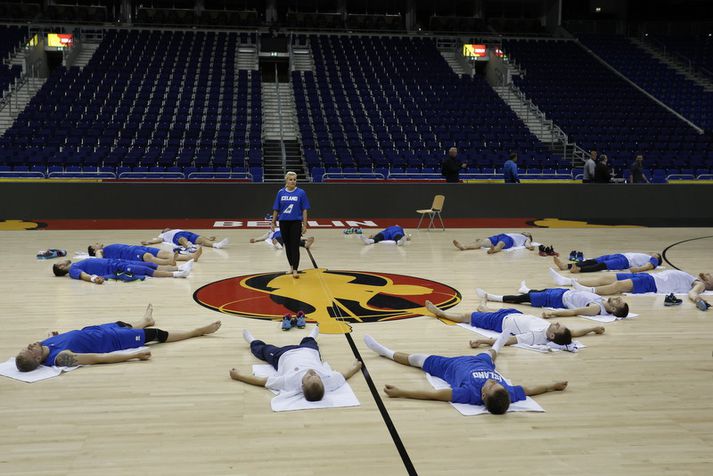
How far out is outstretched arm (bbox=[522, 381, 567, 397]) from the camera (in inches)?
202

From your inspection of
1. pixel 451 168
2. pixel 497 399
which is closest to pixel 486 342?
pixel 497 399

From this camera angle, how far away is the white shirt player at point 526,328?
21.2 feet

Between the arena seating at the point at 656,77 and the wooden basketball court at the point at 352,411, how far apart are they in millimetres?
22990

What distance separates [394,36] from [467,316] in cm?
2791

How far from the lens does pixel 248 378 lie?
17.6 ft

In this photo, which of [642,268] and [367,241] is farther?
[367,241]

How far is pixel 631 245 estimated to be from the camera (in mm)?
13477

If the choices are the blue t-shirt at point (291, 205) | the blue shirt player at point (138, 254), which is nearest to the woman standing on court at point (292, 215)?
the blue t-shirt at point (291, 205)

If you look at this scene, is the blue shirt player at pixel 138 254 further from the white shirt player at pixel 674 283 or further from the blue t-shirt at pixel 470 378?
the white shirt player at pixel 674 283

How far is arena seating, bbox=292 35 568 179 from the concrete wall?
119 inches

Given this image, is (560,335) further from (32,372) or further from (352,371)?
(32,372)

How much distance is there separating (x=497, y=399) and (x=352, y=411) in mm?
1027

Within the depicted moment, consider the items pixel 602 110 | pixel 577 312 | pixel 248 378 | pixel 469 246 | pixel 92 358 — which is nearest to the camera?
→ pixel 248 378

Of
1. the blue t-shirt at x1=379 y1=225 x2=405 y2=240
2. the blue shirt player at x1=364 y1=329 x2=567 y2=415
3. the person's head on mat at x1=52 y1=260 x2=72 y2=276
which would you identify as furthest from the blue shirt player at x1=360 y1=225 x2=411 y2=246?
the blue shirt player at x1=364 y1=329 x2=567 y2=415
